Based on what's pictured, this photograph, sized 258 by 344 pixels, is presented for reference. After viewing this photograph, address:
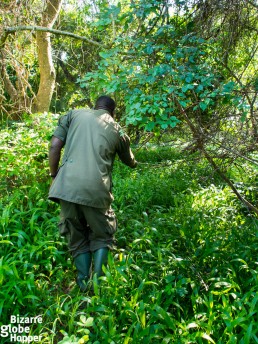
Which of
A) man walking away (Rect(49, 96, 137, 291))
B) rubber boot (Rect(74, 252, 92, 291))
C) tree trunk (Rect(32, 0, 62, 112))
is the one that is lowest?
rubber boot (Rect(74, 252, 92, 291))

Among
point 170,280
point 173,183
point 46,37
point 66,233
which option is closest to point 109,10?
point 66,233

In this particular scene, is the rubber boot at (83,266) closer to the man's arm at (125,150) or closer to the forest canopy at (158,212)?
the forest canopy at (158,212)

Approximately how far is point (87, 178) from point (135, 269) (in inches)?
35.6

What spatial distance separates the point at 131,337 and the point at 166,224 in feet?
5.41

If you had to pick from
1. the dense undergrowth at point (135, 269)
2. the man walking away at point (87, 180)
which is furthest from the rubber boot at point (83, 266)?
the dense undergrowth at point (135, 269)

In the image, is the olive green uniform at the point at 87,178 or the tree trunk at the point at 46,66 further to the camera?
the tree trunk at the point at 46,66

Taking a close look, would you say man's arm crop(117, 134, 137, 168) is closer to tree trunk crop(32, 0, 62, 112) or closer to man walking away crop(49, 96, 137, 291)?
man walking away crop(49, 96, 137, 291)

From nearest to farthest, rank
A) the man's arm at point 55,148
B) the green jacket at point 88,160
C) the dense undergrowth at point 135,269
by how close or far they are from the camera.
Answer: the dense undergrowth at point 135,269 < the green jacket at point 88,160 < the man's arm at point 55,148

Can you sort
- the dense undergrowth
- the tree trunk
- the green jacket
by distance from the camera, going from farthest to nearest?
the tree trunk, the green jacket, the dense undergrowth

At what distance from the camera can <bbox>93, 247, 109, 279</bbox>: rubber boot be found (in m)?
2.85

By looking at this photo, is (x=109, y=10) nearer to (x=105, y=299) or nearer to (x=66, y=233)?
(x=66, y=233)

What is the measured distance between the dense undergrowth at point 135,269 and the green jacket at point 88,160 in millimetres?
584

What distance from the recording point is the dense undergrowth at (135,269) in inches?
87.8

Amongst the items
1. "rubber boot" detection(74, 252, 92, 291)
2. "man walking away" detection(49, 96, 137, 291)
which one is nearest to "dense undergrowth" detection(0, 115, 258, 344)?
"rubber boot" detection(74, 252, 92, 291)
